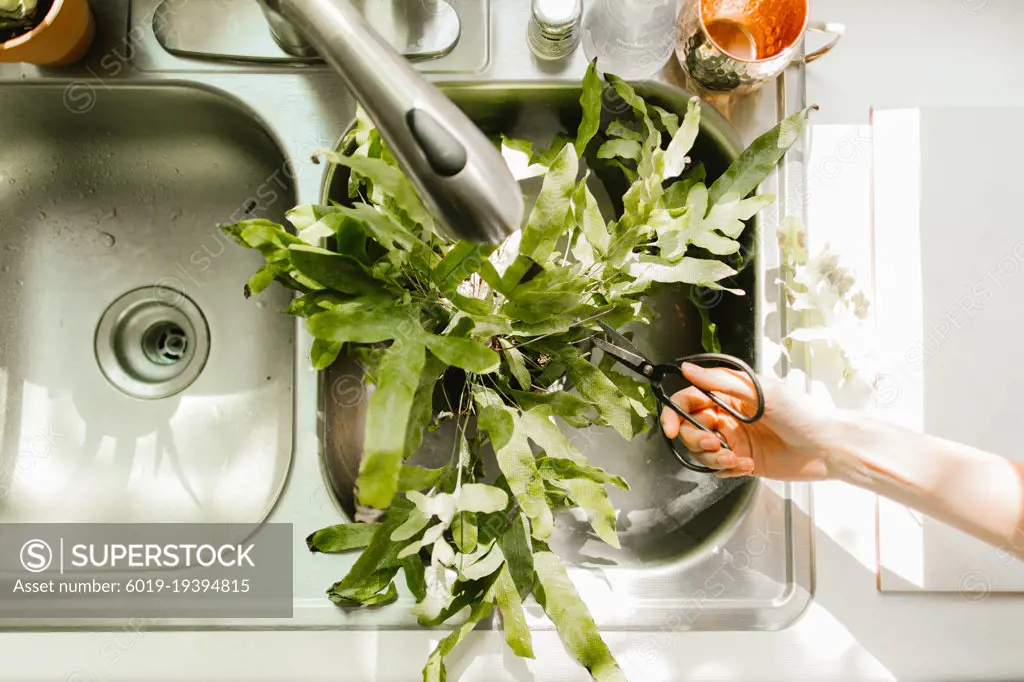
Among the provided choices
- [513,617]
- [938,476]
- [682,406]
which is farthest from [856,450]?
[513,617]

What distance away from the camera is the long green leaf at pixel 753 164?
55 centimetres

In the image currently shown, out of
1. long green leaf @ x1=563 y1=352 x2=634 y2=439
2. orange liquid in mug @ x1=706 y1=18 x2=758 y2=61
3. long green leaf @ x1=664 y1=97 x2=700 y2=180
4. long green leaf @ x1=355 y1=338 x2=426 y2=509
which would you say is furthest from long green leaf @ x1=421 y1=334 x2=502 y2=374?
orange liquid in mug @ x1=706 y1=18 x2=758 y2=61

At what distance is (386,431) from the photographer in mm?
415

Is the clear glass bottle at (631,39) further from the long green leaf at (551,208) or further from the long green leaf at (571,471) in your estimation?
the long green leaf at (571,471)

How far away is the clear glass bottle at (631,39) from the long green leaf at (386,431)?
0.43 m

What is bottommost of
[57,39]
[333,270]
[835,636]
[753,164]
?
[835,636]

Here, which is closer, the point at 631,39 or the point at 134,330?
the point at 631,39

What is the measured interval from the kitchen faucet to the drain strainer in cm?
55

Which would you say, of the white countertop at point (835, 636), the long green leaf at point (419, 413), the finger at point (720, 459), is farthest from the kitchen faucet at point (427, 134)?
the white countertop at point (835, 636)

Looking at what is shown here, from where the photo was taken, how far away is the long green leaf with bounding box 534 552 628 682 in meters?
0.52

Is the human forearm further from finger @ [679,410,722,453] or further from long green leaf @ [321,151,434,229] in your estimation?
long green leaf @ [321,151,434,229]

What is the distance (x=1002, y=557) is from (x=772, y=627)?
0.83 feet

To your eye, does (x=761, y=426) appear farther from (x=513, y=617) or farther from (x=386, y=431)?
(x=386, y=431)

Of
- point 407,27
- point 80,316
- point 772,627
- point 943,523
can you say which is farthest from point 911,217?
point 80,316
